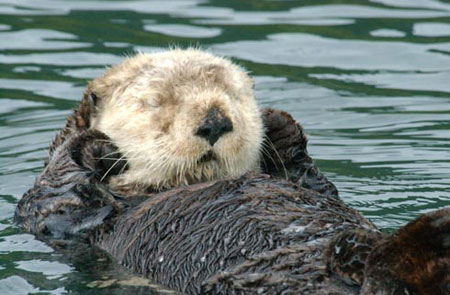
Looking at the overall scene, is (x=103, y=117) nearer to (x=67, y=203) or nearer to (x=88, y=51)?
(x=67, y=203)

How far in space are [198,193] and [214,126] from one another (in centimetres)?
33

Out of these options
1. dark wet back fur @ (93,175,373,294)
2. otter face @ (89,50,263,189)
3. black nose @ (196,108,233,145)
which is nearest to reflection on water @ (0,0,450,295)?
dark wet back fur @ (93,175,373,294)

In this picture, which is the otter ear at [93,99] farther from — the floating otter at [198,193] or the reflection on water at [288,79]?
the reflection on water at [288,79]

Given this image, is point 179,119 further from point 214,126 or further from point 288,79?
point 288,79

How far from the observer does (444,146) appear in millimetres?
7535

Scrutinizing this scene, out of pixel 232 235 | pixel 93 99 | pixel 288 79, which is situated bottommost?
pixel 288 79

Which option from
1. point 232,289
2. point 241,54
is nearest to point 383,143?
point 241,54

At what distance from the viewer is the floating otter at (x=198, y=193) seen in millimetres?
4344

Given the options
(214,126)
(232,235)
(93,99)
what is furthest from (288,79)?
(232,235)

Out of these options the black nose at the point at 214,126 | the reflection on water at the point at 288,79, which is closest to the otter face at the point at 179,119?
the black nose at the point at 214,126

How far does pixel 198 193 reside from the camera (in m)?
5.14

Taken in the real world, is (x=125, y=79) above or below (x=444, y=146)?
above

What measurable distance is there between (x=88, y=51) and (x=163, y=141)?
475cm

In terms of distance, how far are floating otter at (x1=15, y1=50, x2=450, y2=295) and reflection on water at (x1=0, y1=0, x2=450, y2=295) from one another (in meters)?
0.25
